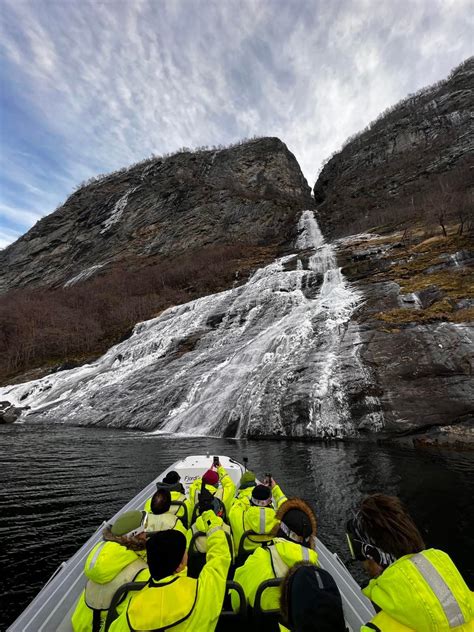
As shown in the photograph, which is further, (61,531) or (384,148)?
(384,148)

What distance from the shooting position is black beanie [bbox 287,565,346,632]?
6.32 ft

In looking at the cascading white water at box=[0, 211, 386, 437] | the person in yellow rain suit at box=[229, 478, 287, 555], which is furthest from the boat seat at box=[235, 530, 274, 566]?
the cascading white water at box=[0, 211, 386, 437]

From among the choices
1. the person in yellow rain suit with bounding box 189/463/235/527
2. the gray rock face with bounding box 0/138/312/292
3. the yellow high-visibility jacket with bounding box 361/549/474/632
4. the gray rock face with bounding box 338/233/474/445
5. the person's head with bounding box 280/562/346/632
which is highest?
the gray rock face with bounding box 0/138/312/292

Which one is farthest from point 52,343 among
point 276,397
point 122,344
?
point 276,397

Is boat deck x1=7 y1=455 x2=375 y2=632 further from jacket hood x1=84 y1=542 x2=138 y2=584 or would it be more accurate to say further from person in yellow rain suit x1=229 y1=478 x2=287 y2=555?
person in yellow rain suit x1=229 y1=478 x2=287 y2=555

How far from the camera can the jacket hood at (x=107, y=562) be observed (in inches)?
122

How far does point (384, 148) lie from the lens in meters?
77.7

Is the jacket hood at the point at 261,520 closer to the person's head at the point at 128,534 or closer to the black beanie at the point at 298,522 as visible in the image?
the black beanie at the point at 298,522

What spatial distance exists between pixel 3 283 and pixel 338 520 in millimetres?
95519

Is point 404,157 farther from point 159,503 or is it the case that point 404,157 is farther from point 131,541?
point 131,541

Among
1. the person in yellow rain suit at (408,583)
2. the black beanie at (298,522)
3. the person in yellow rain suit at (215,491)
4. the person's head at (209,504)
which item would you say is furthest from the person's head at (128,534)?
the person in yellow rain suit at (408,583)

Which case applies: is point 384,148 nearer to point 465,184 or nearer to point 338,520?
point 465,184

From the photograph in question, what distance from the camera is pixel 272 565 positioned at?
9.85ft

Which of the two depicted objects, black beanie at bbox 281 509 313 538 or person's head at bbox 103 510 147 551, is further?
person's head at bbox 103 510 147 551
